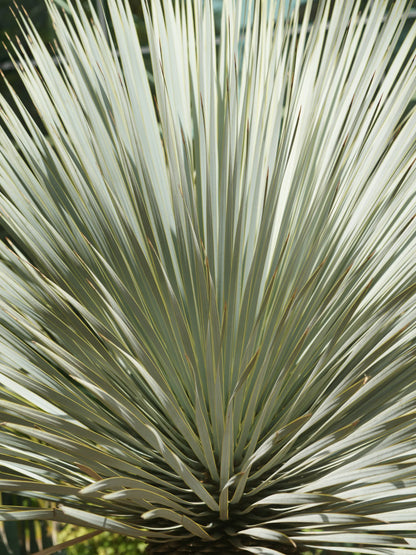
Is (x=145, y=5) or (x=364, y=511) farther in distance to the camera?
(x=145, y=5)

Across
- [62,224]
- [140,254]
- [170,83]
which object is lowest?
[140,254]

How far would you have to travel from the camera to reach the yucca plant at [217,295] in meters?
0.87

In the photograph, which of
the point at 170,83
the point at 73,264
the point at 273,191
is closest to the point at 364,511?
the point at 273,191

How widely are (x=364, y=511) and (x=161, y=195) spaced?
640 millimetres

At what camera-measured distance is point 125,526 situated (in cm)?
82

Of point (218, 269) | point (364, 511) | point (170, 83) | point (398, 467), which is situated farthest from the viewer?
point (170, 83)

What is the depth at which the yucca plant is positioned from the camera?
2.85 ft

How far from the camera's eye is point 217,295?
1104mm

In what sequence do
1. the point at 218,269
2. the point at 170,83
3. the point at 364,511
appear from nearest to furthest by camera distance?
the point at 364,511 < the point at 218,269 < the point at 170,83

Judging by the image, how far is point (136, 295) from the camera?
109cm

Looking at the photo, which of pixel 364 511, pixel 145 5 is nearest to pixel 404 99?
pixel 145 5

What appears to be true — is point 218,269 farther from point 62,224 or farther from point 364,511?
point 364,511

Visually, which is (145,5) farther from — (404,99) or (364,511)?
(364,511)

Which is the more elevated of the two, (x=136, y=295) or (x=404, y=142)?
(x=404, y=142)
